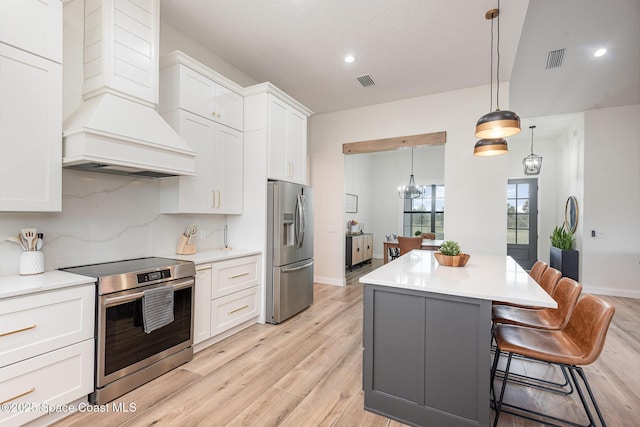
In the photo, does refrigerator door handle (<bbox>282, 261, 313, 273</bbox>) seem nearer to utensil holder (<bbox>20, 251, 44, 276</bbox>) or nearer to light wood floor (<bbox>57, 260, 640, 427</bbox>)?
light wood floor (<bbox>57, 260, 640, 427</bbox>)

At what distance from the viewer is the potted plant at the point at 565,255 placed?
540 cm

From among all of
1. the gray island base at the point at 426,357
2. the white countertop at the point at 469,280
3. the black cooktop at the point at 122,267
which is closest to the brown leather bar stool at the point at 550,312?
the white countertop at the point at 469,280

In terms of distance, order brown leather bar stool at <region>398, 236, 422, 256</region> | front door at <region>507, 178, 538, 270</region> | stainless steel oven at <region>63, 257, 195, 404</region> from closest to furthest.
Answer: stainless steel oven at <region>63, 257, 195, 404</region>
brown leather bar stool at <region>398, 236, 422, 256</region>
front door at <region>507, 178, 538, 270</region>

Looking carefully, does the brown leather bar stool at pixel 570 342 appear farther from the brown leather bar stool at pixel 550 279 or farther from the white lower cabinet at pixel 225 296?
the white lower cabinet at pixel 225 296

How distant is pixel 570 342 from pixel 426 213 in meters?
6.91

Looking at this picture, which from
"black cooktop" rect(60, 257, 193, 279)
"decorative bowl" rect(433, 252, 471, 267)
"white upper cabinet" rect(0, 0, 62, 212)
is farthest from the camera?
"decorative bowl" rect(433, 252, 471, 267)

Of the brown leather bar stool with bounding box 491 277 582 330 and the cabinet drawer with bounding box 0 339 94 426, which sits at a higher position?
the brown leather bar stool with bounding box 491 277 582 330

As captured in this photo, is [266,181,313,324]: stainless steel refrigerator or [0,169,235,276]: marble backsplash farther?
[266,181,313,324]: stainless steel refrigerator

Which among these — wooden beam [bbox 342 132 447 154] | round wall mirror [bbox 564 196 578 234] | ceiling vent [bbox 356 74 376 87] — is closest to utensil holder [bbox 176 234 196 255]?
ceiling vent [bbox 356 74 376 87]

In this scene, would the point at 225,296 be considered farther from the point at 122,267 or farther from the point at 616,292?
the point at 616,292

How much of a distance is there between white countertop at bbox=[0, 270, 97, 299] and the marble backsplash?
0.21 metres

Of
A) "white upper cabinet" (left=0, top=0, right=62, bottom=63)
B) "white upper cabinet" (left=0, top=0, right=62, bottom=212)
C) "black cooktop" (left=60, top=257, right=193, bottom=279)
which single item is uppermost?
"white upper cabinet" (left=0, top=0, right=62, bottom=63)

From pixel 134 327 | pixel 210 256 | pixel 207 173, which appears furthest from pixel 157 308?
pixel 207 173

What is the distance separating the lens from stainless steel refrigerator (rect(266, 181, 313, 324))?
139 inches
